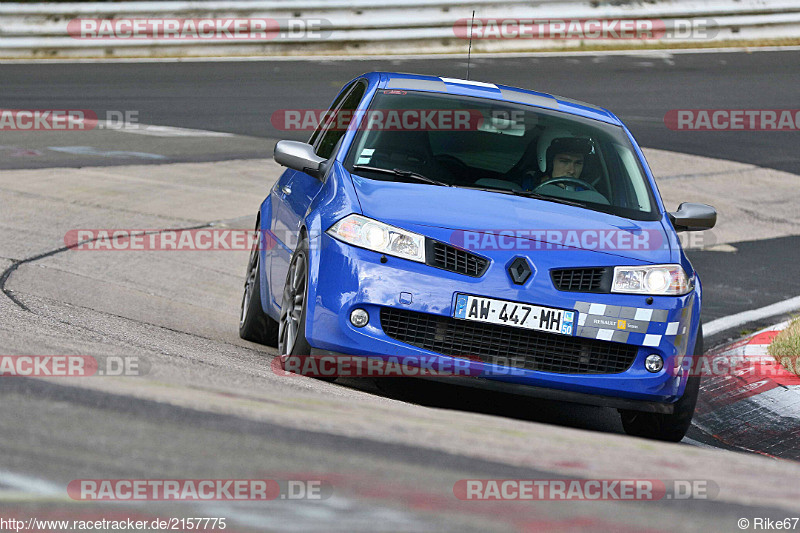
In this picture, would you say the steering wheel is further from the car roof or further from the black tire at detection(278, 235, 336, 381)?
the black tire at detection(278, 235, 336, 381)

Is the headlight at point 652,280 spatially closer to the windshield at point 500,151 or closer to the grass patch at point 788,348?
the windshield at point 500,151

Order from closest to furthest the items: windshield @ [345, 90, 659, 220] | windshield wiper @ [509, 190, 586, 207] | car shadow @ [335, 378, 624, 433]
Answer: car shadow @ [335, 378, 624, 433] → windshield wiper @ [509, 190, 586, 207] → windshield @ [345, 90, 659, 220]

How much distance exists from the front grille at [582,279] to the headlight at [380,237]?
617 mm

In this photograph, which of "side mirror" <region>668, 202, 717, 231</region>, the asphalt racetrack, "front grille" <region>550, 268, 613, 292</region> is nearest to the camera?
the asphalt racetrack

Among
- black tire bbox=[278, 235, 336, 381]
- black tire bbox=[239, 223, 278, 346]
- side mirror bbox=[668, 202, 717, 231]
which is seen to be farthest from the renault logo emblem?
black tire bbox=[239, 223, 278, 346]

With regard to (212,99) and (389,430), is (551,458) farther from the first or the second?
(212,99)

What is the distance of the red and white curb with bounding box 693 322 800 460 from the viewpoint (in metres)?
5.98

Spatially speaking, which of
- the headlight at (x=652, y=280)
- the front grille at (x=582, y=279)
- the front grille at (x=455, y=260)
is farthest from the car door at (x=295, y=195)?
the headlight at (x=652, y=280)

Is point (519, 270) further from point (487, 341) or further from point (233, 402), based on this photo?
point (233, 402)

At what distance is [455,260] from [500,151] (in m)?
1.66

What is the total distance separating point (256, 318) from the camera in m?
7.03

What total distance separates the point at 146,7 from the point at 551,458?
69.9 ft

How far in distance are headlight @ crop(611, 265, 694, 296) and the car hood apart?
2.4 inches

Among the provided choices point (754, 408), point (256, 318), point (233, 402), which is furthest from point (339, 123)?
point (233, 402)
